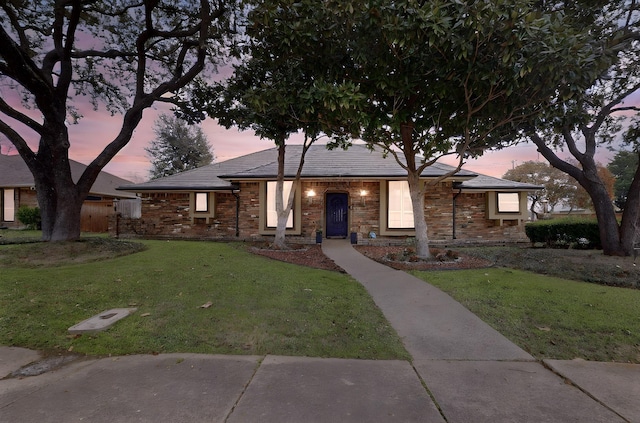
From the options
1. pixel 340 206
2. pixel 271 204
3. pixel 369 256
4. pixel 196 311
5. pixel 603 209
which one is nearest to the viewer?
pixel 196 311

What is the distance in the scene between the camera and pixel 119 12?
1062 cm

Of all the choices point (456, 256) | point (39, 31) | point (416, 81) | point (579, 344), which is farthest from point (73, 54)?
point (579, 344)

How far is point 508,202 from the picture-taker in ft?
42.9

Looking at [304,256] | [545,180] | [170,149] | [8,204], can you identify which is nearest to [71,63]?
[304,256]

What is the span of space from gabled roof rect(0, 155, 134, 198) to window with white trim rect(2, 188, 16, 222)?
0.53m

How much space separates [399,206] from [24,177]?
22.9 meters

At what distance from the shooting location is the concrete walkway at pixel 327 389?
7.27 ft

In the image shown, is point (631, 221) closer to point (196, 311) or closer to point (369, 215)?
point (369, 215)

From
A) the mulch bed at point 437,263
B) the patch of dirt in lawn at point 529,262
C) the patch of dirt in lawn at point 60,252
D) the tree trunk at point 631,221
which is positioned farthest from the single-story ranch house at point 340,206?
the patch of dirt in lawn at point 60,252

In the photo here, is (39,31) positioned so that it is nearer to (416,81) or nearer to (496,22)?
(416,81)

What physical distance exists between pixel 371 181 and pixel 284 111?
6.21 metres

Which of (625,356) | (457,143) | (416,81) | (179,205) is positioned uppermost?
(416,81)

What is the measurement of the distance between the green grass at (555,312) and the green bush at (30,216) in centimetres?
2073

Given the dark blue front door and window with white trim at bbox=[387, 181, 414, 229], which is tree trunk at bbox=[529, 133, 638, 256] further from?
the dark blue front door
